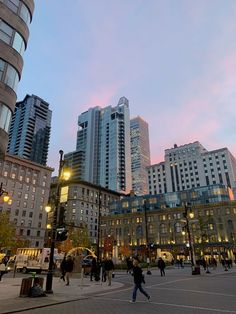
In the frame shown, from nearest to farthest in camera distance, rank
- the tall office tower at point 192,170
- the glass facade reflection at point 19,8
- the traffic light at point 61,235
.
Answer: the traffic light at point 61,235 < the glass facade reflection at point 19,8 < the tall office tower at point 192,170

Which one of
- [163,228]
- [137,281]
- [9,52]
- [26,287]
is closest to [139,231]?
[163,228]

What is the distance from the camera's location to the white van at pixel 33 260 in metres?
32.6

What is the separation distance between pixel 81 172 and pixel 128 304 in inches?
7188

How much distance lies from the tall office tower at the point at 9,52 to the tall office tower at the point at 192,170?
147 meters

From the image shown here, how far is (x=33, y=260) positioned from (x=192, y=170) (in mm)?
144426

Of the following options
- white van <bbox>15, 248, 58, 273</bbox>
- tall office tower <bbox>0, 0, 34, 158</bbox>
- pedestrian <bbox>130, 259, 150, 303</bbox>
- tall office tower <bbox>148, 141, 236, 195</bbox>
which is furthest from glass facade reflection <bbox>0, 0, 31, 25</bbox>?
tall office tower <bbox>148, 141, 236, 195</bbox>

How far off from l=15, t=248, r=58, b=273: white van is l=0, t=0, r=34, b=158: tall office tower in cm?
1564

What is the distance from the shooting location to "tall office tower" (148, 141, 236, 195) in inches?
6235

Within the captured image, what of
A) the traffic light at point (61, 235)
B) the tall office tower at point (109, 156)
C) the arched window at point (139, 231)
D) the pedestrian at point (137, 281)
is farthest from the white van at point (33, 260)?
the tall office tower at point (109, 156)

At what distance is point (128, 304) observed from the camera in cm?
1128

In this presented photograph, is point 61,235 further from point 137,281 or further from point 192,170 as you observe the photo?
point 192,170

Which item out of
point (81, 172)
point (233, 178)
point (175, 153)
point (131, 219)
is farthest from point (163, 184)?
point (131, 219)

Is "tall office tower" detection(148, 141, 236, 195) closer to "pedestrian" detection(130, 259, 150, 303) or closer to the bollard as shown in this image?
"pedestrian" detection(130, 259, 150, 303)

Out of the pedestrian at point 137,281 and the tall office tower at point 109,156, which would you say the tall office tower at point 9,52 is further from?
the tall office tower at point 109,156
